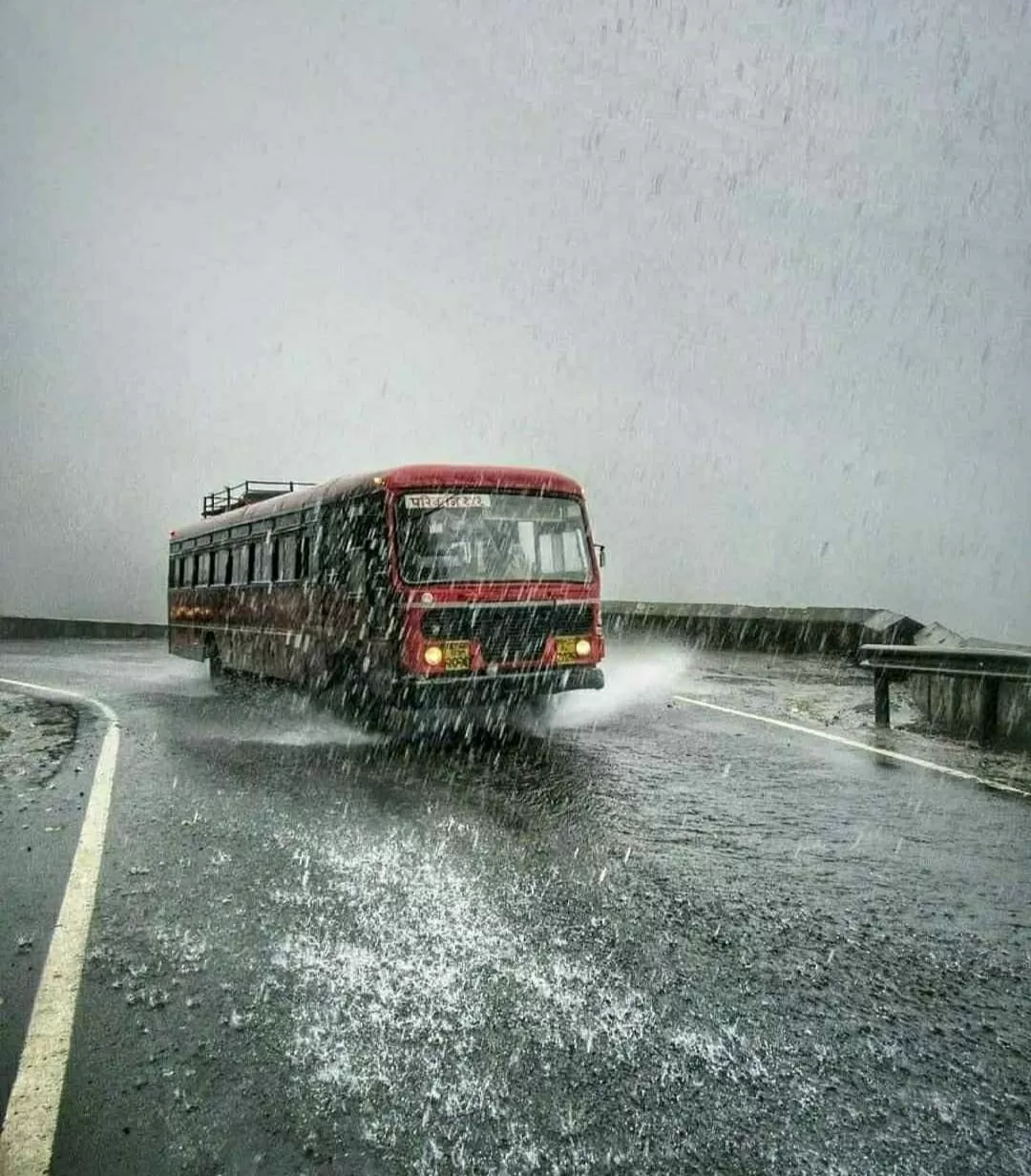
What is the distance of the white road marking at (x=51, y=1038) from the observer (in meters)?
2.70

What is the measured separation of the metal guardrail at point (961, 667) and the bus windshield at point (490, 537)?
11.8ft

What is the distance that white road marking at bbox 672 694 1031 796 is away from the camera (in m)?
8.22

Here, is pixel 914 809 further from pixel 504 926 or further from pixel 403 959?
pixel 403 959

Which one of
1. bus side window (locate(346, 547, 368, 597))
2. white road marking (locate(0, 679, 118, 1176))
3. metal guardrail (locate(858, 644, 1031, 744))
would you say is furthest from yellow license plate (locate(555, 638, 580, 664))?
white road marking (locate(0, 679, 118, 1176))

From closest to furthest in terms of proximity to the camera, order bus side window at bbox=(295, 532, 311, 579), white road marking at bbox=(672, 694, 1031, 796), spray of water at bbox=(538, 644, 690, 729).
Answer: white road marking at bbox=(672, 694, 1031, 796), spray of water at bbox=(538, 644, 690, 729), bus side window at bbox=(295, 532, 311, 579)

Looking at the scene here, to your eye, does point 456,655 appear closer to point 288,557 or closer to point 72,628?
point 288,557

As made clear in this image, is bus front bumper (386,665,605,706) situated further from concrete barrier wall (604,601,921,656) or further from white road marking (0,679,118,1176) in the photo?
concrete barrier wall (604,601,921,656)

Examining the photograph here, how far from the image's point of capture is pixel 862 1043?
3359 mm

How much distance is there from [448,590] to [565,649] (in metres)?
1.50

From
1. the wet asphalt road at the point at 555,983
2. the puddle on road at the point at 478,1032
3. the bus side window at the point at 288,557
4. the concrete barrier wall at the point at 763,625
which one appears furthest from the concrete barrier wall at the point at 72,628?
the puddle on road at the point at 478,1032

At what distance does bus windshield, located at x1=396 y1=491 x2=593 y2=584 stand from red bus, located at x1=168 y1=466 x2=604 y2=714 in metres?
0.01

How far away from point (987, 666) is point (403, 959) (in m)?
7.99

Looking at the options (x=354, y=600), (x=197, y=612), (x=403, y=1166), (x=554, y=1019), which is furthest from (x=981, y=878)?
(x=197, y=612)

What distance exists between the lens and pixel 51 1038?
337 cm
